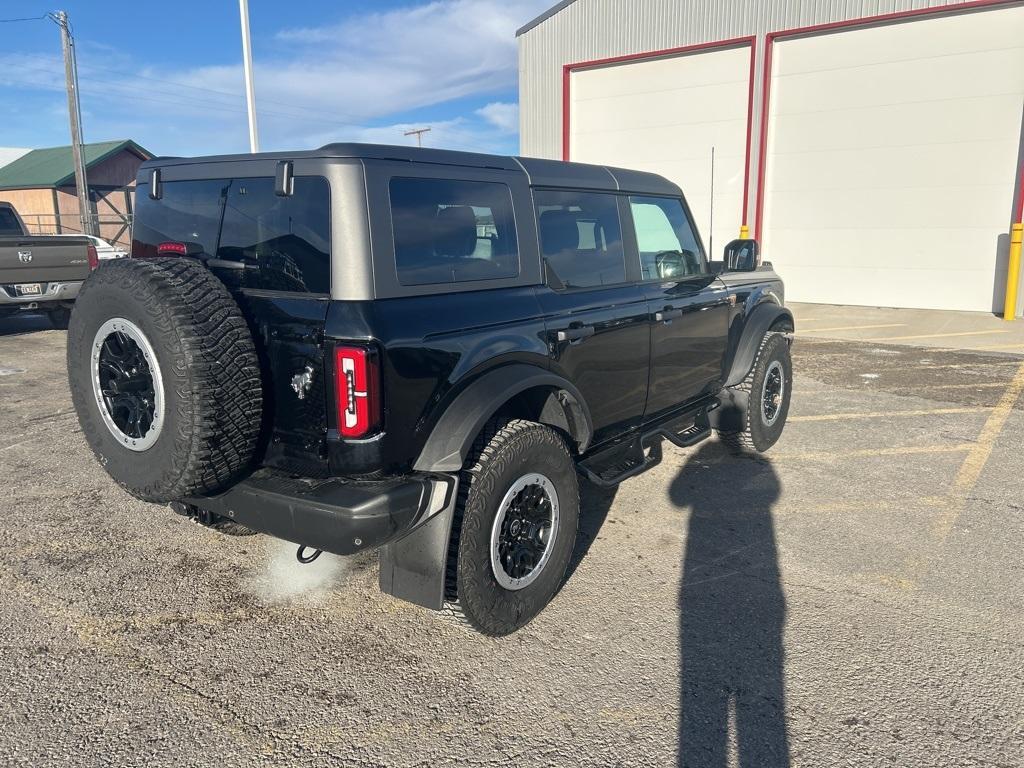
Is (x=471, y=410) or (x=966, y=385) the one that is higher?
(x=471, y=410)

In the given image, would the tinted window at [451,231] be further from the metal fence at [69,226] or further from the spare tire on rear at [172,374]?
the metal fence at [69,226]

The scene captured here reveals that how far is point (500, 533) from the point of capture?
10.2 ft

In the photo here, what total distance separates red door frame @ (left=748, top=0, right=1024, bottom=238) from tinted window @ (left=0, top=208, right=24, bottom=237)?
12510 millimetres

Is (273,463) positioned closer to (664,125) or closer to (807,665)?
(807,665)

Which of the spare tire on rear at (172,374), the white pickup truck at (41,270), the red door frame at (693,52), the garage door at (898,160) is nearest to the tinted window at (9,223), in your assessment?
the white pickup truck at (41,270)

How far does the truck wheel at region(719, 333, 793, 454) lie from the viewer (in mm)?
5312

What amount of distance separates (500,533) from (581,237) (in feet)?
5.20

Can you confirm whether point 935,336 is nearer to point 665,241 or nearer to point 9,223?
point 665,241

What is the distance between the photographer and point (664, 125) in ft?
51.2

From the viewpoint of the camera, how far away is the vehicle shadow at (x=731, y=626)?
252cm

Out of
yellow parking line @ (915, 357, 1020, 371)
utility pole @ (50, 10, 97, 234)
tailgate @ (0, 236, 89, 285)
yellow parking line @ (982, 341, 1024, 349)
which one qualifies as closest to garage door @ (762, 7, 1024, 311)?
yellow parking line @ (982, 341, 1024, 349)

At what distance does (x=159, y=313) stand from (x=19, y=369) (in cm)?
727

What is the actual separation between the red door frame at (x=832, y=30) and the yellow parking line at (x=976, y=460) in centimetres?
713

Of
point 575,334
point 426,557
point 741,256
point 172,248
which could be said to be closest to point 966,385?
point 741,256
